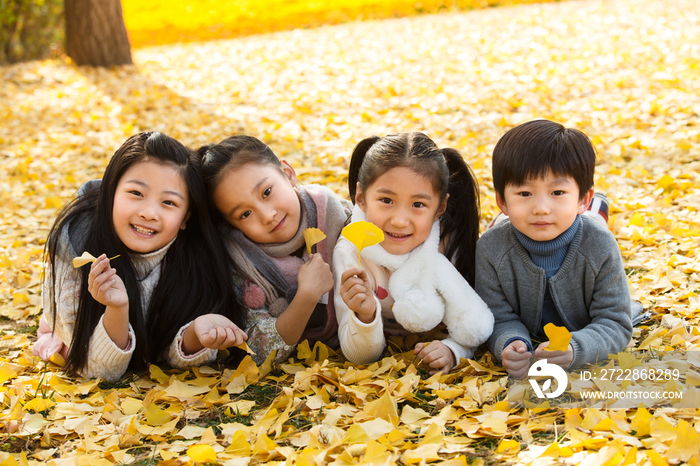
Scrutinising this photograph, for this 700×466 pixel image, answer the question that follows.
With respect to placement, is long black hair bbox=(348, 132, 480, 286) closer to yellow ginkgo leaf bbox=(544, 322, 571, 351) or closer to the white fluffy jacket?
the white fluffy jacket

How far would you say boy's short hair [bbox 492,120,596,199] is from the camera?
2.02 m

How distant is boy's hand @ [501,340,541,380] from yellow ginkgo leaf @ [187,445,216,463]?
992 mm

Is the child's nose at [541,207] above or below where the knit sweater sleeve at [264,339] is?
above

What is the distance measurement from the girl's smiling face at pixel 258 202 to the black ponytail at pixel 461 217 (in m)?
0.62

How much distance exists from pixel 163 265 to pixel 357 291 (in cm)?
85

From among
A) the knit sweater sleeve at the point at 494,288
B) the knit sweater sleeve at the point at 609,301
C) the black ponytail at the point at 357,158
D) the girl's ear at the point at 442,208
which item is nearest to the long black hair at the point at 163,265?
the black ponytail at the point at 357,158

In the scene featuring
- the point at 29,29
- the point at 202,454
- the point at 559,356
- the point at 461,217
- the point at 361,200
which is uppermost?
the point at 29,29

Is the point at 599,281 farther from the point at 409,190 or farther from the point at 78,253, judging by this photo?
the point at 78,253

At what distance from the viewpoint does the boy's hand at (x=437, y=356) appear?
6.95 ft

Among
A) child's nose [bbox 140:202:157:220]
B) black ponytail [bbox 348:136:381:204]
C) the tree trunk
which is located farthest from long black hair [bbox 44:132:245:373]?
the tree trunk

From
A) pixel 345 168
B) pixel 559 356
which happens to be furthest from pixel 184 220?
pixel 345 168

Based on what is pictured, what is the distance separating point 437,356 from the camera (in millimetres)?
2125

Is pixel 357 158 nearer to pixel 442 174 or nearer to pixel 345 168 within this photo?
pixel 442 174

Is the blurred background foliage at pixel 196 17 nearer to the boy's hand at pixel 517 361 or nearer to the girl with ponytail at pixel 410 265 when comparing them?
the girl with ponytail at pixel 410 265
